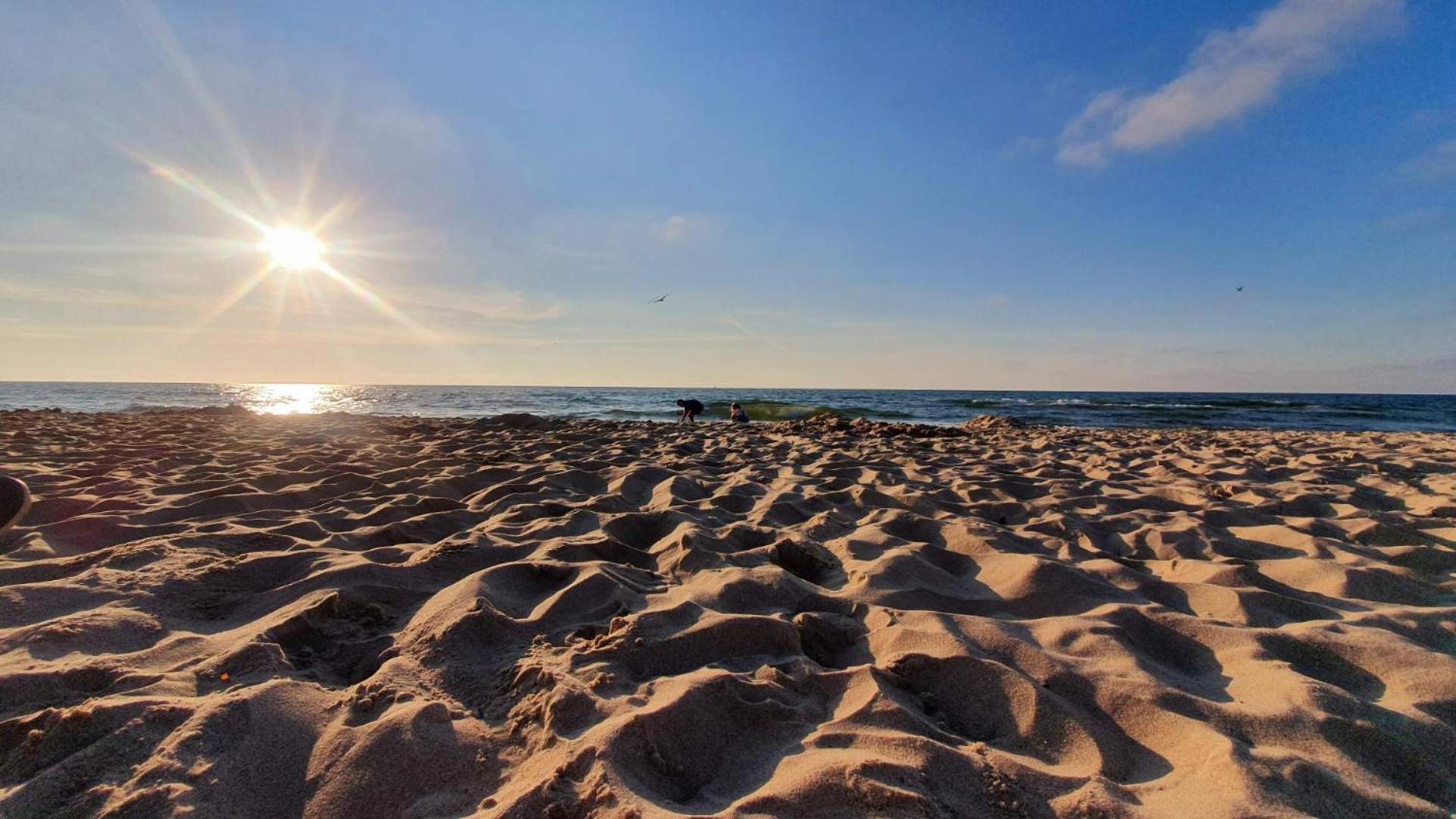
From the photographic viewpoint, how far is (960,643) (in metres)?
2.03

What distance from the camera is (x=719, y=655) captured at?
200 cm

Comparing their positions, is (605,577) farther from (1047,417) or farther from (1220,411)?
(1220,411)

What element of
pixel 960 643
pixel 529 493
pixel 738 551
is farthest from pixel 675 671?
pixel 529 493

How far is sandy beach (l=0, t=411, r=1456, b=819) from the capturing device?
4.47 feet

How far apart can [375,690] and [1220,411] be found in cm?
2864

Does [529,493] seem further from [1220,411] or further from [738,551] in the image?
[1220,411]

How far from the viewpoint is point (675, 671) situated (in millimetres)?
1898

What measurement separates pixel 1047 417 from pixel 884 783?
1933 centimetres

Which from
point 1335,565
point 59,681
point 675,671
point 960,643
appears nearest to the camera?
point 59,681

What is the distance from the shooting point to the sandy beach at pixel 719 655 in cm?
136

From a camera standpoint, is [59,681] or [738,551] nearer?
[59,681]

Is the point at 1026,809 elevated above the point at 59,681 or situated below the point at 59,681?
below

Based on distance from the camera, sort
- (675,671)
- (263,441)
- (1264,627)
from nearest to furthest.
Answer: (675,671), (1264,627), (263,441)

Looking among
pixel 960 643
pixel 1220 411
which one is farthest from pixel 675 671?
pixel 1220 411
